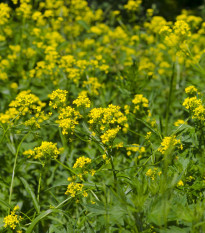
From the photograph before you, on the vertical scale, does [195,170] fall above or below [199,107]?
below

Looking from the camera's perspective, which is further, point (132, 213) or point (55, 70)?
point (55, 70)

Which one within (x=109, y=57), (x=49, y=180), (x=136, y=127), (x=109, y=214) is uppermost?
(x=109, y=57)

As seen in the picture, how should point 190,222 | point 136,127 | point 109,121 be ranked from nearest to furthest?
1. point 190,222
2. point 109,121
3. point 136,127

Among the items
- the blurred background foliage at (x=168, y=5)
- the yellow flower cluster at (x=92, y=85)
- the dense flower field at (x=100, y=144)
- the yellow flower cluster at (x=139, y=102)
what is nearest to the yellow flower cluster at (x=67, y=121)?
the dense flower field at (x=100, y=144)

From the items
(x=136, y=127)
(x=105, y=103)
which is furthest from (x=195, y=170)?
(x=105, y=103)

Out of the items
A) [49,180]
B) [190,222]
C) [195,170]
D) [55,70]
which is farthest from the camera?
[55,70]

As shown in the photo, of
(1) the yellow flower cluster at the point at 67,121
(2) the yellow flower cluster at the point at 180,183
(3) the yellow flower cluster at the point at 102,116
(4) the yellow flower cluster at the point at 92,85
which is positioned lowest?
(2) the yellow flower cluster at the point at 180,183

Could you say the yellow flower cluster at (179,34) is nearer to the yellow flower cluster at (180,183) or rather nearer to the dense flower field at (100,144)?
the dense flower field at (100,144)

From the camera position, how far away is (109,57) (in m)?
4.09

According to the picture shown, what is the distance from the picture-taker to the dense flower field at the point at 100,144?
171cm

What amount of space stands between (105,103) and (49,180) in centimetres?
102

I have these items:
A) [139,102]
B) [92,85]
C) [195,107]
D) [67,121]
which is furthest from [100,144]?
[92,85]

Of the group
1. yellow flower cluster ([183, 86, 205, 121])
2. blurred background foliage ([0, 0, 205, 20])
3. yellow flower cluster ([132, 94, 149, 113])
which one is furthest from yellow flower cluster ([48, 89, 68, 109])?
blurred background foliage ([0, 0, 205, 20])

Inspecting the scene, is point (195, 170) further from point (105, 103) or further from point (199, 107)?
point (105, 103)
